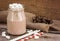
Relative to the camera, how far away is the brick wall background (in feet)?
4.96

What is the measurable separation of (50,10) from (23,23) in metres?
0.53

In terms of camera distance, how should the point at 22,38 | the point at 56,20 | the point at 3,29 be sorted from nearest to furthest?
the point at 22,38 → the point at 3,29 → the point at 56,20

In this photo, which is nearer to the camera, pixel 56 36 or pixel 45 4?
pixel 56 36

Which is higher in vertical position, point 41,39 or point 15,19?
point 15,19

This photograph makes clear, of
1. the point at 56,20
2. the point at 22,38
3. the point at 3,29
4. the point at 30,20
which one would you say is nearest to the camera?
the point at 22,38

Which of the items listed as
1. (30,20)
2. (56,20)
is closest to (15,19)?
(30,20)

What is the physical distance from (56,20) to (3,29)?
1.65 ft

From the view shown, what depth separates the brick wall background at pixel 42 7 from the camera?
1.51m

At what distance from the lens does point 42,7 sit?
5.05 feet

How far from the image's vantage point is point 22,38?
1.02 metres

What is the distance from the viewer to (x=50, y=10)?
4.99ft

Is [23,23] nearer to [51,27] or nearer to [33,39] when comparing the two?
[33,39]

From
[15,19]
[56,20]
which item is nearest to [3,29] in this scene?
[15,19]

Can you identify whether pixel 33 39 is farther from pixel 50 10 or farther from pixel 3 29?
pixel 50 10
